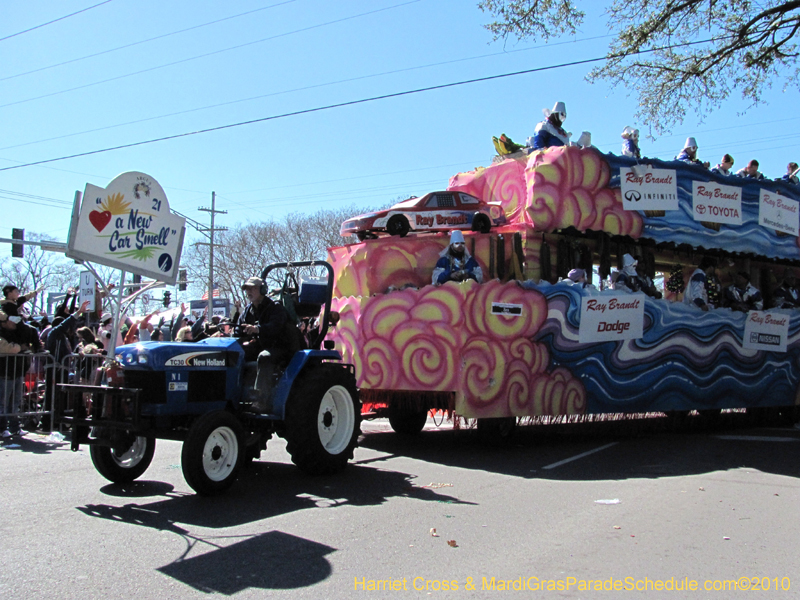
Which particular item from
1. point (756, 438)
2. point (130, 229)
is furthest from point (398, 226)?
point (756, 438)

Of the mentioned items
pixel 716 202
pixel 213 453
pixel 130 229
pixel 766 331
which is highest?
pixel 716 202

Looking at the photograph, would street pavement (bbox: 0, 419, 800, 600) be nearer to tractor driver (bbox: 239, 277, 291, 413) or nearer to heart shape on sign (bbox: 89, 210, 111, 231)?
tractor driver (bbox: 239, 277, 291, 413)

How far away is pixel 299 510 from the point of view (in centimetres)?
622

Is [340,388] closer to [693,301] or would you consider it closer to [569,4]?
[693,301]

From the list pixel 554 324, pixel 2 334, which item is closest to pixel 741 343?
pixel 554 324

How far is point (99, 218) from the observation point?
10.6 metres

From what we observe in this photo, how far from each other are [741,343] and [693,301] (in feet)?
5.27

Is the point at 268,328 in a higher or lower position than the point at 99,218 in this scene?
lower

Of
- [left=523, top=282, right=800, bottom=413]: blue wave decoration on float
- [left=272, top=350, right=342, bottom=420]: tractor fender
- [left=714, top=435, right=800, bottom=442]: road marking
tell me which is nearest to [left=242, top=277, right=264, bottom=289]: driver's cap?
[left=272, top=350, right=342, bottom=420]: tractor fender

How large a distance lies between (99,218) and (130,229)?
21.7 inches

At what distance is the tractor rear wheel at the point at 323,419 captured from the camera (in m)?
7.38

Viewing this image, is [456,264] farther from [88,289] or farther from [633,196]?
[88,289]

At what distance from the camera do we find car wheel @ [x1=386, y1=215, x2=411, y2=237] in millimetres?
12711

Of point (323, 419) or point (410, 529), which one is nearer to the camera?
point (410, 529)
